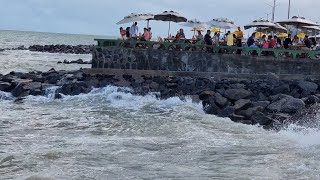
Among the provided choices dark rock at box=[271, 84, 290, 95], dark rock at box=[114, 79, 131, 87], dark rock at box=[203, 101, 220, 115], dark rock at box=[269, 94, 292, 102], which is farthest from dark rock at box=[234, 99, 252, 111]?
dark rock at box=[114, 79, 131, 87]

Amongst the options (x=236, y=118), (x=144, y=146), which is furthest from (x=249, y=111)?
(x=144, y=146)

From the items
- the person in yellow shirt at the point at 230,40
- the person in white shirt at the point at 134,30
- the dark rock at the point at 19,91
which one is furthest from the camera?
the person in white shirt at the point at 134,30

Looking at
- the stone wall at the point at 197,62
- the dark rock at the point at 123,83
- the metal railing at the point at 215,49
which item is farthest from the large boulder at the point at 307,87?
the dark rock at the point at 123,83

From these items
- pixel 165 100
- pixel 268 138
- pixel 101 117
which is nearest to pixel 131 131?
pixel 101 117

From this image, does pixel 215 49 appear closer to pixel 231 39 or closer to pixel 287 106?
pixel 231 39

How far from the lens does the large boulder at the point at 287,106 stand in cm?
1516

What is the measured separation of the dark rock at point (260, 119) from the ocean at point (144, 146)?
48cm

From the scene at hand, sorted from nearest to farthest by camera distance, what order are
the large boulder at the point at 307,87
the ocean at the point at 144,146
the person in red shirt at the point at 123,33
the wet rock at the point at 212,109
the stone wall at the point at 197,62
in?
the ocean at the point at 144,146, the wet rock at the point at 212,109, the large boulder at the point at 307,87, the stone wall at the point at 197,62, the person in red shirt at the point at 123,33

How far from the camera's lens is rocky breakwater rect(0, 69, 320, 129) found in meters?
15.0

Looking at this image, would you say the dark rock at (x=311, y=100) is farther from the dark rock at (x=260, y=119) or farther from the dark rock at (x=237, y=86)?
the dark rock at (x=260, y=119)

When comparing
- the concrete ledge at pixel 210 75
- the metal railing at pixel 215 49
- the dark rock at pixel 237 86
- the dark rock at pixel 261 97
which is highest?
the metal railing at pixel 215 49

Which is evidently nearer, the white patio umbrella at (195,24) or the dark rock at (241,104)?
the dark rock at (241,104)

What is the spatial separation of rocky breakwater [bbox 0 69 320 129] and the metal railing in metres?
1.28

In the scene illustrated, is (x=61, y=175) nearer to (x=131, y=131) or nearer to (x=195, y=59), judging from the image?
(x=131, y=131)
